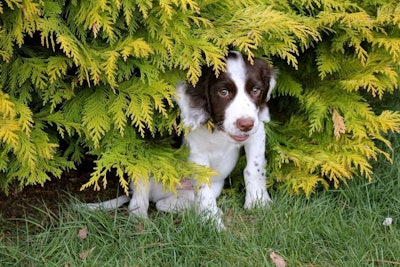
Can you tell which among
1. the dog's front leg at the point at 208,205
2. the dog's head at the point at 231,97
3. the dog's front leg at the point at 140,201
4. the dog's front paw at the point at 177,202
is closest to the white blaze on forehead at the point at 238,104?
the dog's head at the point at 231,97

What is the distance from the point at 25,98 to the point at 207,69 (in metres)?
0.94

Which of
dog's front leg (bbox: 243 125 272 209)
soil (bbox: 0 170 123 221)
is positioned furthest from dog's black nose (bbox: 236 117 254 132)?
soil (bbox: 0 170 123 221)

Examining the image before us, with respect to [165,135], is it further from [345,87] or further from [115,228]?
[345,87]

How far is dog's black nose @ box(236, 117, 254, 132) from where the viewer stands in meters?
3.09

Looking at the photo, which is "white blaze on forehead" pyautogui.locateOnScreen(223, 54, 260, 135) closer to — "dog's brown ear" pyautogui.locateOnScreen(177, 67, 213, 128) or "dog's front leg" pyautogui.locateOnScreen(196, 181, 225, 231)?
"dog's brown ear" pyautogui.locateOnScreen(177, 67, 213, 128)

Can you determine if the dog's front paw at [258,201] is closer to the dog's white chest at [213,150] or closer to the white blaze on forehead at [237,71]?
the dog's white chest at [213,150]

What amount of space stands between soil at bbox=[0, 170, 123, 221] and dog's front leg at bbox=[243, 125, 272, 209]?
2.46 ft

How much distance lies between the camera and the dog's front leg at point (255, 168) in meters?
3.51

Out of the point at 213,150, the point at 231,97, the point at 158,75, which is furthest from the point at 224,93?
the point at 213,150

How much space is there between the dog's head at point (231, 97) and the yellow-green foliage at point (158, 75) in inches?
3.6

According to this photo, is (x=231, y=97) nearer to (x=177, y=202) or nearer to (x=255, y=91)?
(x=255, y=91)

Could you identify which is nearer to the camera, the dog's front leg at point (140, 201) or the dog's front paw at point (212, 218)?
the dog's front paw at point (212, 218)

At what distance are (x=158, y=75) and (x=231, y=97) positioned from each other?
39cm

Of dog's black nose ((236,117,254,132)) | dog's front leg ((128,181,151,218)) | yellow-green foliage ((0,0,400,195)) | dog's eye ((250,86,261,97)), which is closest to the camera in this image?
yellow-green foliage ((0,0,400,195))
